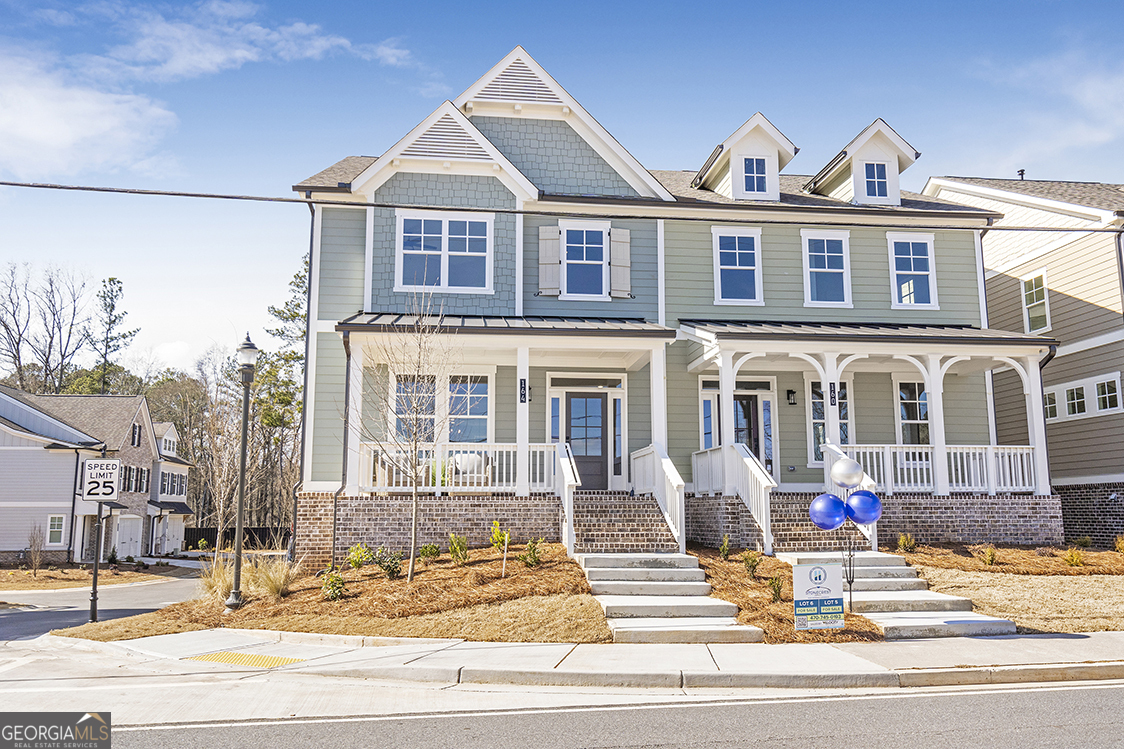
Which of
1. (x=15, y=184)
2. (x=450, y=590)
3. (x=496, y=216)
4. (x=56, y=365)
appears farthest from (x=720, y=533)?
(x=56, y=365)

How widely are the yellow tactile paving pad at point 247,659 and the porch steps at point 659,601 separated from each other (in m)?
3.84

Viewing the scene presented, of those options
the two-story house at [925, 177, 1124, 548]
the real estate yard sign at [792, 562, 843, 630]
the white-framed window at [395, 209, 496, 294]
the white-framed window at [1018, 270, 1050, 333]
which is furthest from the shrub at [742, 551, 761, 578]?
the white-framed window at [1018, 270, 1050, 333]

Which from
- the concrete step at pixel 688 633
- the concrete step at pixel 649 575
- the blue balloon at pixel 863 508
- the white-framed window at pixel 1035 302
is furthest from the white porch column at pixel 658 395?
the white-framed window at pixel 1035 302

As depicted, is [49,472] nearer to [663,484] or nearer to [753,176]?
[663,484]

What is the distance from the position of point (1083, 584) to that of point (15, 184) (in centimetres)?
1635

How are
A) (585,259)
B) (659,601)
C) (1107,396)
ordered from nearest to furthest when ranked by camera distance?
(659,601) → (585,259) → (1107,396)

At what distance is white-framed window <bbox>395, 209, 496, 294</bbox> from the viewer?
17.3m

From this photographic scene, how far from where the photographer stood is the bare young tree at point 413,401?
44.5 ft

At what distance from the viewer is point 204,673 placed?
28.0ft

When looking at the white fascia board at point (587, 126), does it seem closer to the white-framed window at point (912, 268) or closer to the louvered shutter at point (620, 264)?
the louvered shutter at point (620, 264)

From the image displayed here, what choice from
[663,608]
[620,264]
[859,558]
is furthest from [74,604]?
[859,558]

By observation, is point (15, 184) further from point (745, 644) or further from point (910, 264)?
point (910, 264)

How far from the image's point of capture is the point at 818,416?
1867cm

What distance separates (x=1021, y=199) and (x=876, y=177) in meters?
4.59
